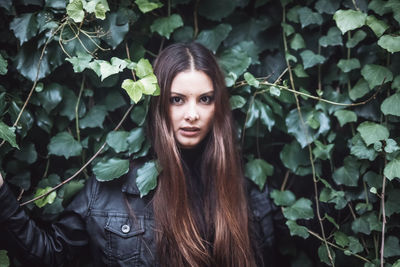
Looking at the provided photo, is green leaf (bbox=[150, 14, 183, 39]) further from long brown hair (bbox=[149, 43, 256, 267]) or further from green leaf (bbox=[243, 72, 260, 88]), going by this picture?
green leaf (bbox=[243, 72, 260, 88])

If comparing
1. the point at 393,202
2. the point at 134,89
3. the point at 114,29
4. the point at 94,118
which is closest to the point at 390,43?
the point at 393,202

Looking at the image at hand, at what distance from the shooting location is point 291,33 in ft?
5.71

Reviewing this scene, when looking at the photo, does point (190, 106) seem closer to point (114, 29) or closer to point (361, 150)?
point (114, 29)

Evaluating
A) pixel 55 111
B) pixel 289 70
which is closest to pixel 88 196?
pixel 55 111

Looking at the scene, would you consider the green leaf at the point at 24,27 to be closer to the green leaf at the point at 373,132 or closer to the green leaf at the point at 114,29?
the green leaf at the point at 114,29

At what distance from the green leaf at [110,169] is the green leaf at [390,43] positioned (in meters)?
1.09

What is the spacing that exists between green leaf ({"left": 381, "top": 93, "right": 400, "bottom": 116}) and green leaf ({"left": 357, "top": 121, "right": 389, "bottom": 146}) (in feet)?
0.20

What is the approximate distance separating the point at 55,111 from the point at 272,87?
91cm

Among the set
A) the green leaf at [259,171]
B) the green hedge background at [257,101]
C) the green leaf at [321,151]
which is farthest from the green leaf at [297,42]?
the green leaf at [259,171]

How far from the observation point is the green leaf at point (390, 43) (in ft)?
4.80

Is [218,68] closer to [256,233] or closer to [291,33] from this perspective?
[291,33]

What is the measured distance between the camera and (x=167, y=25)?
170cm

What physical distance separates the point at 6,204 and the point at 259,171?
1.01m

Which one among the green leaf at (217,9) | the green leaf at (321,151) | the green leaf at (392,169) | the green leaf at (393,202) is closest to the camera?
the green leaf at (392,169)
